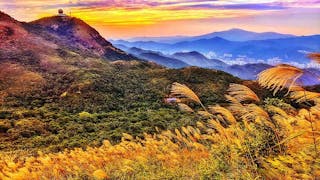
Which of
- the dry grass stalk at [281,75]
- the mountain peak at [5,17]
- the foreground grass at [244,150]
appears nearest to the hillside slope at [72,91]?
the mountain peak at [5,17]

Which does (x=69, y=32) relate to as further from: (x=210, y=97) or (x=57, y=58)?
(x=210, y=97)

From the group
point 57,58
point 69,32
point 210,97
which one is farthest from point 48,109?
point 69,32

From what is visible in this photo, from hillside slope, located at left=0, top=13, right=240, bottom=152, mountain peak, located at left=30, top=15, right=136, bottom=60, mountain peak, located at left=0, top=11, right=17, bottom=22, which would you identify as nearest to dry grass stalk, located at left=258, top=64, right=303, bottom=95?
hillside slope, located at left=0, top=13, right=240, bottom=152

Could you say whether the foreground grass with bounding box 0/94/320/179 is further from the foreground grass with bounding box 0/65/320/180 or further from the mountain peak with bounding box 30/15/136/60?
the mountain peak with bounding box 30/15/136/60

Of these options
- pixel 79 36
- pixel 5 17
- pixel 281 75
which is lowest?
pixel 79 36

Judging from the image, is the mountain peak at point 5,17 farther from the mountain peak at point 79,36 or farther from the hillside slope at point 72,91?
the mountain peak at point 79,36

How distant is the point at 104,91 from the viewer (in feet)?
169

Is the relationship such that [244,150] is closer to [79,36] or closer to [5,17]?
[5,17]

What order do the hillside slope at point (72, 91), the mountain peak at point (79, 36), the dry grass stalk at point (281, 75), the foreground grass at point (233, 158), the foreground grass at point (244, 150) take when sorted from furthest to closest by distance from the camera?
the mountain peak at point (79, 36) → the hillside slope at point (72, 91) → the foreground grass at point (233, 158) → the foreground grass at point (244, 150) → the dry grass stalk at point (281, 75)

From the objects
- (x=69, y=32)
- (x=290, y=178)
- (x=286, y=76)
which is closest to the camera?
(x=286, y=76)

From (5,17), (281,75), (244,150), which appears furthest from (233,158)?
(5,17)

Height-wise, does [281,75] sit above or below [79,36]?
above

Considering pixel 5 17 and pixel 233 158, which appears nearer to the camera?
pixel 233 158

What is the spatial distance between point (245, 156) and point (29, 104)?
4334 centimetres
